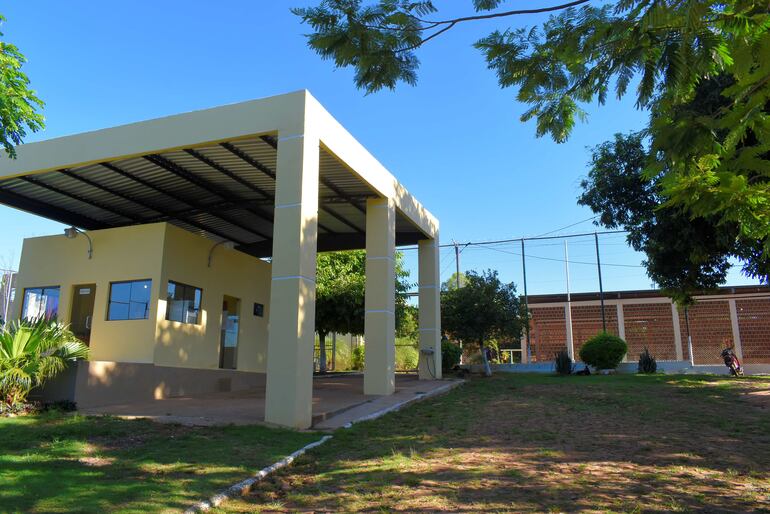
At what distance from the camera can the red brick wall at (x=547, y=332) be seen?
92.0 feet

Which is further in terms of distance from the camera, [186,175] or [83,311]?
[83,311]

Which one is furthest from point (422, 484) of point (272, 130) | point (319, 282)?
point (319, 282)

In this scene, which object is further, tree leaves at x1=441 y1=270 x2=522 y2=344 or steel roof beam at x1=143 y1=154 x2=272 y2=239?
tree leaves at x1=441 y1=270 x2=522 y2=344

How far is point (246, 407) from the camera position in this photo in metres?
11.9

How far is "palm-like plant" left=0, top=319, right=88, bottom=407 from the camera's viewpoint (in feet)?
34.2

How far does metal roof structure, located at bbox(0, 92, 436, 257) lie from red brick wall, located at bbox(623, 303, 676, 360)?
13185mm

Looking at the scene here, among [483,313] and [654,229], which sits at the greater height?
[654,229]

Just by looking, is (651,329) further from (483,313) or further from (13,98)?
(13,98)

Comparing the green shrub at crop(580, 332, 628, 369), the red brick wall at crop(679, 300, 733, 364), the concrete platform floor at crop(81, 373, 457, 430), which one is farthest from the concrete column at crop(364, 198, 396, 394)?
the red brick wall at crop(679, 300, 733, 364)

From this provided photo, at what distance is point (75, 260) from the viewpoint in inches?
635

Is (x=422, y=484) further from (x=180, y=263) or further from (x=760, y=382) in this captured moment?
(x=760, y=382)

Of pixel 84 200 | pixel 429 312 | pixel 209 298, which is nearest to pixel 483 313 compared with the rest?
pixel 429 312

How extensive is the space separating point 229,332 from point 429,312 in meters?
6.28

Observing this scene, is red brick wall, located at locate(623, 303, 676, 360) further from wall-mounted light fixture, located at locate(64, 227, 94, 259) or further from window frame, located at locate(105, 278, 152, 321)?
wall-mounted light fixture, located at locate(64, 227, 94, 259)
